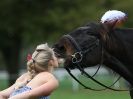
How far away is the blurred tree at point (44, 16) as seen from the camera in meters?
26.4

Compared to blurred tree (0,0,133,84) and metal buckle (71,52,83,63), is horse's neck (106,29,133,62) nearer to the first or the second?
metal buckle (71,52,83,63)

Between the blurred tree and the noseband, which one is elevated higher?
the blurred tree

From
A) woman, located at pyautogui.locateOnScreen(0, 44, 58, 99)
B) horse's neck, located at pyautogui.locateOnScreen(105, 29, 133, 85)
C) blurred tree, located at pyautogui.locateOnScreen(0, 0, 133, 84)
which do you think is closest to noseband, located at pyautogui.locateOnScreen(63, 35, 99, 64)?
horse's neck, located at pyautogui.locateOnScreen(105, 29, 133, 85)

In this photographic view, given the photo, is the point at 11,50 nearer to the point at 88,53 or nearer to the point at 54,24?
the point at 54,24

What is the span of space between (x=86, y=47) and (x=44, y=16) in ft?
70.3

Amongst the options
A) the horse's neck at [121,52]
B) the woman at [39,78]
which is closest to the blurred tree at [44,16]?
the horse's neck at [121,52]

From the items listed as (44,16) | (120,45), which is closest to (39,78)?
(120,45)

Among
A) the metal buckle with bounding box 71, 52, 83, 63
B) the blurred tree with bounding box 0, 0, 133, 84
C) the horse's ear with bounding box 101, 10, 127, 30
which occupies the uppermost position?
the blurred tree with bounding box 0, 0, 133, 84

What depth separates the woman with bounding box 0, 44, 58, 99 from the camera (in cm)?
554

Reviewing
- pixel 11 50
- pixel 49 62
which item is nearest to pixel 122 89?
pixel 49 62

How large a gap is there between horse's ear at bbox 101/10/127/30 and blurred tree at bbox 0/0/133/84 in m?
19.9

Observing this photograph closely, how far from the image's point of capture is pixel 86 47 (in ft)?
19.9

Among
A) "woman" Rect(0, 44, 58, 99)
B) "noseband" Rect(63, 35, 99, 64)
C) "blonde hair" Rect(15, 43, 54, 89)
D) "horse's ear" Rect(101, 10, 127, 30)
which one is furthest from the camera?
"horse's ear" Rect(101, 10, 127, 30)

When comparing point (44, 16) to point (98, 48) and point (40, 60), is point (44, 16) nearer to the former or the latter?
point (98, 48)
